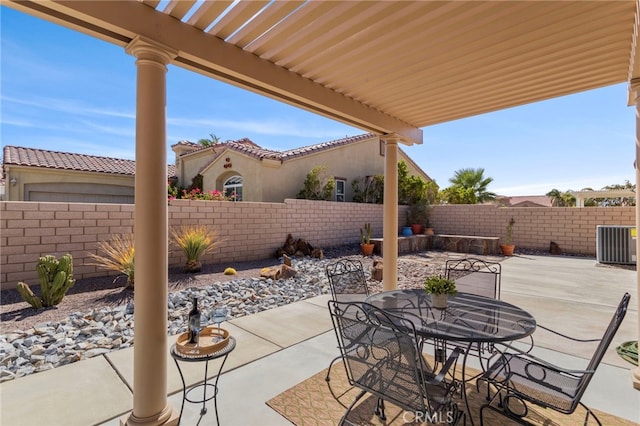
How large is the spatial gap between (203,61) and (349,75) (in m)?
1.48

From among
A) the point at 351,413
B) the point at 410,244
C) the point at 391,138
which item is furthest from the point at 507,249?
the point at 351,413

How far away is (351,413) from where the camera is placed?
7.49 ft

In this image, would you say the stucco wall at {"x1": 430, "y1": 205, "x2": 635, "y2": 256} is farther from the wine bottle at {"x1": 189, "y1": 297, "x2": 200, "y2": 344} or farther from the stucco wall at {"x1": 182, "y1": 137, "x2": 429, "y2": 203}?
the wine bottle at {"x1": 189, "y1": 297, "x2": 200, "y2": 344}

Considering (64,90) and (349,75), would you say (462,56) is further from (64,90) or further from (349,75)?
(64,90)

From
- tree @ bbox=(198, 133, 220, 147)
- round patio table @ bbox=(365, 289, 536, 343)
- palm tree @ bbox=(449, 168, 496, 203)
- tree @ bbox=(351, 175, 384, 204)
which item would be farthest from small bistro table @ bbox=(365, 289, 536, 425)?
tree @ bbox=(198, 133, 220, 147)

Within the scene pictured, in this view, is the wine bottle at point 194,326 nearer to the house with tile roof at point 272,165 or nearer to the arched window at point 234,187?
the house with tile roof at point 272,165

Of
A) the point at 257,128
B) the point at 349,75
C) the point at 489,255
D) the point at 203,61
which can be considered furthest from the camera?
the point at 257,128

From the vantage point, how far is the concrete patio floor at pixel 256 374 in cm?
227

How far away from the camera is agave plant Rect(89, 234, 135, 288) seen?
529 centimetres

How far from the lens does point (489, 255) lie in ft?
35.6

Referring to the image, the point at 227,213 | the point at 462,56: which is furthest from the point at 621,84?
the point at 227,213

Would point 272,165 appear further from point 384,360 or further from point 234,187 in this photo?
point 384,360

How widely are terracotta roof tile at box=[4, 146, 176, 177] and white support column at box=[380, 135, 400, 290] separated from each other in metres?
12.4

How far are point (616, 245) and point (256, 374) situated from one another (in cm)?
1086
